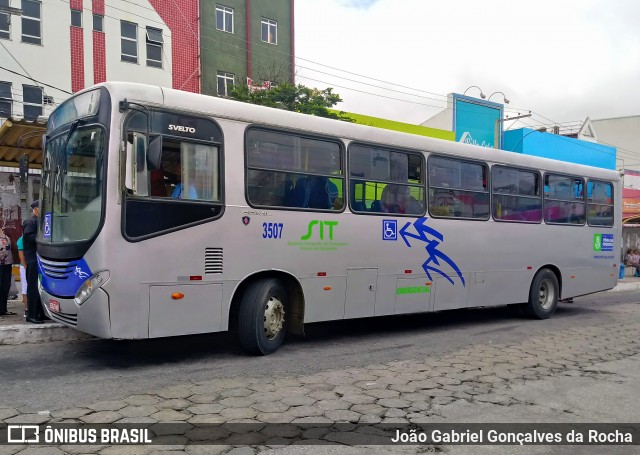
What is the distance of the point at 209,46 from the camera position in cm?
2378

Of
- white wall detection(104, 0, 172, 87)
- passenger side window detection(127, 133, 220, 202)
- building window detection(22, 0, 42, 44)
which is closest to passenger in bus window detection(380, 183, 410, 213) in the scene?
passenger side window detection(127, 133, 220, 202)

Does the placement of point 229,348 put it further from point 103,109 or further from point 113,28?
point 113,28

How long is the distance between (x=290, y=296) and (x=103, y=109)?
10.9ft

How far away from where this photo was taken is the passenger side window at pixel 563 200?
11195 mm

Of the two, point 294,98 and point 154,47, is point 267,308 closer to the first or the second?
point 294,98

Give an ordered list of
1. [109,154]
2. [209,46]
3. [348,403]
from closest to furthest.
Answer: [348,403] → [109,154] → [209,46]

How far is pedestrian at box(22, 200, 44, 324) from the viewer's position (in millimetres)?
7941

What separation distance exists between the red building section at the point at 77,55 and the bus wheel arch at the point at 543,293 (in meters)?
17.0

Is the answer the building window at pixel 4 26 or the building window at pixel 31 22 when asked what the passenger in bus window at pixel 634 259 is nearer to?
the building window at pixel 31 22

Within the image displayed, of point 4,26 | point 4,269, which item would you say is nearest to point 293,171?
point 4,269

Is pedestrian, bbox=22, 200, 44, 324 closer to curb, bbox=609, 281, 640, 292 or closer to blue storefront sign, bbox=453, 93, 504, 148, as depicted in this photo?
curb, bbox=609, 281, 640, 292

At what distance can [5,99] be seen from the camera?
18391 mm

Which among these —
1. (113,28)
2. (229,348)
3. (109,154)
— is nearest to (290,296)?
(229,348)

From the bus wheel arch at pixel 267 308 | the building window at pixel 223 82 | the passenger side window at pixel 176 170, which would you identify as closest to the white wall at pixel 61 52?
the building window at pixel 223 82
